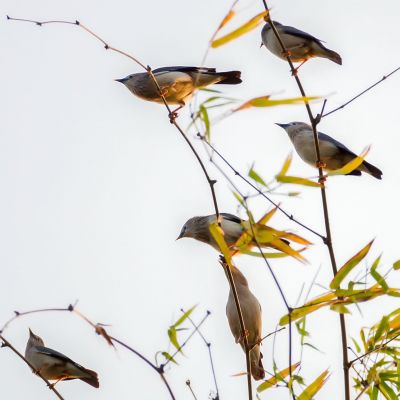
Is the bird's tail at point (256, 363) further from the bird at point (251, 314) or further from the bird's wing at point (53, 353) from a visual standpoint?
the bird's wing at point (53, 353)

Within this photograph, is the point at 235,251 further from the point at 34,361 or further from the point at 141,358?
the point at 34,361

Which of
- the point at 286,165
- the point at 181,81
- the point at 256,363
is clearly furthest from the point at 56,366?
the point at 286,165

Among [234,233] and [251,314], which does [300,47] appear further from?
[251,314]

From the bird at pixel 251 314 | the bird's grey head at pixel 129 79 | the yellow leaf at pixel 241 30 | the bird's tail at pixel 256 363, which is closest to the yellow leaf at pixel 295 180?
the yellow leaf at pixel 241 30

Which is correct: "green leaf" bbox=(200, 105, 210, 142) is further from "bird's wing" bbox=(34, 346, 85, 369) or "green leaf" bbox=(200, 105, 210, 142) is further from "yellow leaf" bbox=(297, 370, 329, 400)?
"bird's wing" bbox=(34, 346, 85, 369)

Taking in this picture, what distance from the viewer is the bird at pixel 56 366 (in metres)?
4.83

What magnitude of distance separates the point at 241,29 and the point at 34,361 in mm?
3761

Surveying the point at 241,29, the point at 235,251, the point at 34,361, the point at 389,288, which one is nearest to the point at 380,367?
the point at 389,288

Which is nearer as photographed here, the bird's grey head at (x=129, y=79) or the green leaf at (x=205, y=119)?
the green leaf at (x=205, y=119)

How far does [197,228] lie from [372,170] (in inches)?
50.8

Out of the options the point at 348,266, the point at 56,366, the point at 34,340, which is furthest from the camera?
the point at 34,340

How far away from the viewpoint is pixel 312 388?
9.84 feet

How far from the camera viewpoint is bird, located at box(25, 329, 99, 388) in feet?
15.9

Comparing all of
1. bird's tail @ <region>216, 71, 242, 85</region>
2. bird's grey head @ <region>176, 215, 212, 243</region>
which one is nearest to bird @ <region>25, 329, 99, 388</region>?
bird's grey head @ <region>176, 215, 212, 243</region>
